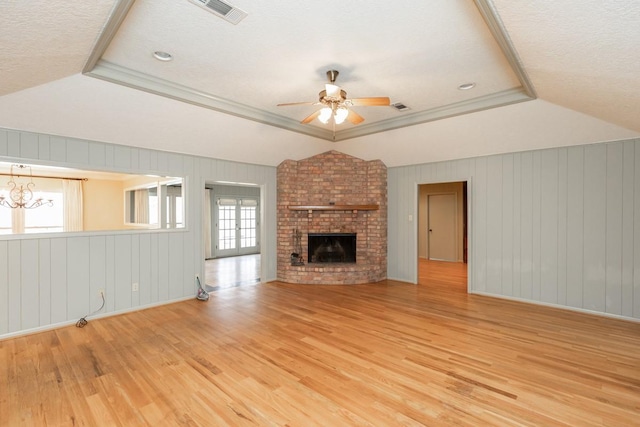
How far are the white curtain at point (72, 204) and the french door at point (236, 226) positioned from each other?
4.34 meters

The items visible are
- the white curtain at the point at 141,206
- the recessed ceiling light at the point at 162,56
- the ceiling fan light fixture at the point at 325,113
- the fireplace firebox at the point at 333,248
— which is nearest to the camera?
the recessed ceiling light at the point at 162,56

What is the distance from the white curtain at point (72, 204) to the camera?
422cm

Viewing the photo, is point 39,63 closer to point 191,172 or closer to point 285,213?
point 191,172

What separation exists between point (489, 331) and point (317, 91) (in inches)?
138

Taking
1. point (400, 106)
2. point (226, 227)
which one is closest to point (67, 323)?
point (400, 106)

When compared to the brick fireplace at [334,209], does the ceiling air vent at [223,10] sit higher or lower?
higher

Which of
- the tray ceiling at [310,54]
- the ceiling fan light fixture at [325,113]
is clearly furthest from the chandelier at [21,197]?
the ceiling fan light fixture at [325,113]

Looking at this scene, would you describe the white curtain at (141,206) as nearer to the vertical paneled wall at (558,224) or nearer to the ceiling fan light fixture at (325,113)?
the ceiling fan light fixture at (325,113)

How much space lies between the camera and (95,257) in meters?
4.01

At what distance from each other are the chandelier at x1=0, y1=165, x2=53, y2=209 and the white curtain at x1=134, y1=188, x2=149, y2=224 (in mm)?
1216

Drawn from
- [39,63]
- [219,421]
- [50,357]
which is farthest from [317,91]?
[50,357]

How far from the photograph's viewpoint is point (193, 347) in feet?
10.3

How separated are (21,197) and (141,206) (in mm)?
1525

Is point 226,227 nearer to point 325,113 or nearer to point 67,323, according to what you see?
point 67,323
